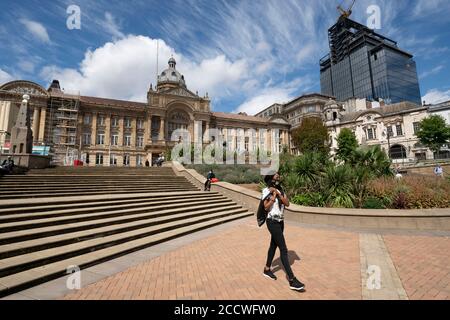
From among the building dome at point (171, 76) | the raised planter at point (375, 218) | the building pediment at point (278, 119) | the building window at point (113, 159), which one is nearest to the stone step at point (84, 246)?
the raised planter at point (375, 218)

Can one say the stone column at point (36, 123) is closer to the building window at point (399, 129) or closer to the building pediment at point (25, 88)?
the building pediment at point (25, 88)

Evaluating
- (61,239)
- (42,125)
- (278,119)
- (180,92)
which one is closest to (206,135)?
(180,92)

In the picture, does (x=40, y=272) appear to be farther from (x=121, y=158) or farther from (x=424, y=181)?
(x=121, y=158)

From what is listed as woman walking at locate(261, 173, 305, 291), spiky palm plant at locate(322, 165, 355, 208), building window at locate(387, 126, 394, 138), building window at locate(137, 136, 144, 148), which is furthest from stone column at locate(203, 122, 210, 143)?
woman walking at locate(261, 173, 305, 291)

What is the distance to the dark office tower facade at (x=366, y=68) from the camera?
89562 mm

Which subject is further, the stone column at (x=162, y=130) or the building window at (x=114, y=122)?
the building window at (x=114, y=122)

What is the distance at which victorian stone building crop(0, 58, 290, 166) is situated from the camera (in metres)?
39.0

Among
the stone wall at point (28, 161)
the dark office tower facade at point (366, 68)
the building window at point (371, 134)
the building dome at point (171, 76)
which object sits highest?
the dark office tower facade at point (366, 68)

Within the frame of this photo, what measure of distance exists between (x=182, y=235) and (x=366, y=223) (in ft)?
21.4

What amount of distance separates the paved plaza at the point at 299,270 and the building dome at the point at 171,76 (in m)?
57.0

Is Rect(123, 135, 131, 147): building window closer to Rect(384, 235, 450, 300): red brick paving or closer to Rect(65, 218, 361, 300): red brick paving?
Rect(65, 218, 361, 300): red brick paving

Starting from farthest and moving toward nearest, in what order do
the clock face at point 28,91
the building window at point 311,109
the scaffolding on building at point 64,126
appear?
the building window at point 311,109 < the scaffolding on building at point 64,126 < the clock face at point 28,91
